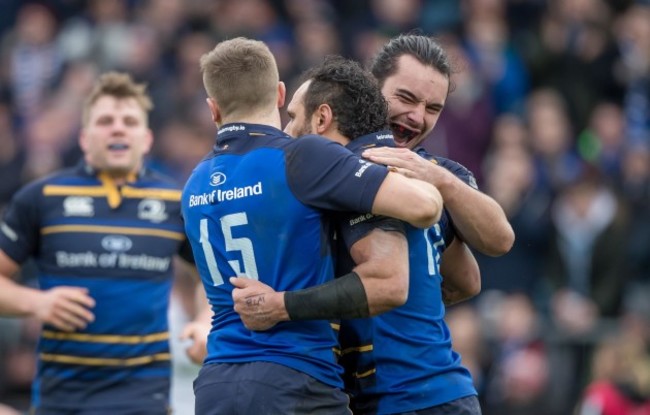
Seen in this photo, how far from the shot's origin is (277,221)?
215 inches

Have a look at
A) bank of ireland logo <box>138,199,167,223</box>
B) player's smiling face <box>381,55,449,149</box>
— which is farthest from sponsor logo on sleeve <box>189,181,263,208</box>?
bank of ireland logo <box>138,199,167,223</box>

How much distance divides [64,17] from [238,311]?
11.6m

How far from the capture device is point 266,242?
5480mm

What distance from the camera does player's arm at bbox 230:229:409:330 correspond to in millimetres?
5383

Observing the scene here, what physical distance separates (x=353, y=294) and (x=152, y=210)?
306 centimetres

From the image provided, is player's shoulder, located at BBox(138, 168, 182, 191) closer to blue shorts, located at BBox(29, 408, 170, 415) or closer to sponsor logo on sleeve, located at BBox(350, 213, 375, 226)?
blue shorts, located at BBox(29, 408, 170, 415)

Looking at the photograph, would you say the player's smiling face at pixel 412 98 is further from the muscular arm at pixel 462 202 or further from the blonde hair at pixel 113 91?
the blonde hair at pixel 113 91

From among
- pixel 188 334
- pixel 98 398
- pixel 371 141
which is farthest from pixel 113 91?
pixel 371 141

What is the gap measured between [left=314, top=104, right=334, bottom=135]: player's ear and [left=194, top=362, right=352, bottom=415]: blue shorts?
1.02 m

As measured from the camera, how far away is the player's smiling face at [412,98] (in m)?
6.13

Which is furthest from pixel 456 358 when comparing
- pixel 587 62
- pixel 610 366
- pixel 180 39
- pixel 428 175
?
pixel 180 39

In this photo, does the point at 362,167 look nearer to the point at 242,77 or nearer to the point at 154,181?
the point at 242,77

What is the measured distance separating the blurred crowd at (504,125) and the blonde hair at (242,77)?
5.00m

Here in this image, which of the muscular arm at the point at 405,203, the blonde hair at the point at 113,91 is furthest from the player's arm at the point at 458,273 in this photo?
the blonde hair at the point at 113,91
